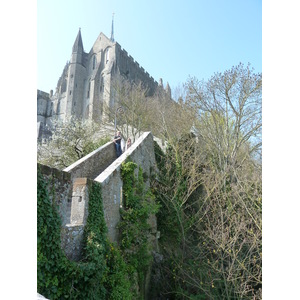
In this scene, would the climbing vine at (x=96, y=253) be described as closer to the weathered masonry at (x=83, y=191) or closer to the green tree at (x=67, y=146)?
the weathered masonry at (x=83, y=191)

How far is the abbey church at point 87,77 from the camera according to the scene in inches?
1823

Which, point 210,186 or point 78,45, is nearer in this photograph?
point 210,186

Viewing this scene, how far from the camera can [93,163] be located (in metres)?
9.59

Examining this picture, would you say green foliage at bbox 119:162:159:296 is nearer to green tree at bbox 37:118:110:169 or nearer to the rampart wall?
green tree at bbox 37:118:110:169

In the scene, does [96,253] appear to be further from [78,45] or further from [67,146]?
[78,45]

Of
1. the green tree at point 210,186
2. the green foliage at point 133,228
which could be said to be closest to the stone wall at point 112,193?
the green foliage at point 133,228

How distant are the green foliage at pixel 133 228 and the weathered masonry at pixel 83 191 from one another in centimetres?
22

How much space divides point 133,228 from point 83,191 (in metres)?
2.33

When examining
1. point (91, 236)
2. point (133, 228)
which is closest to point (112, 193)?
point (133, 228)
